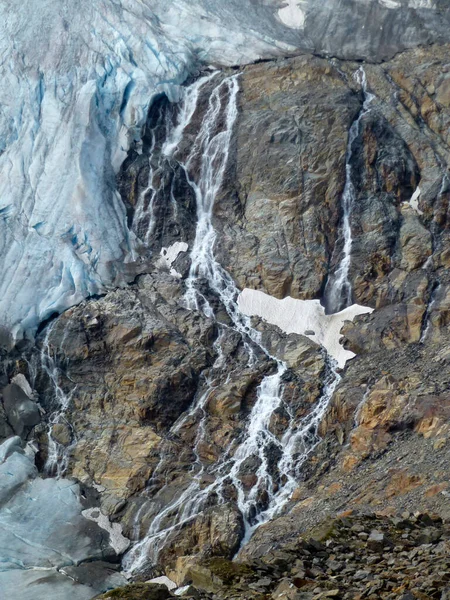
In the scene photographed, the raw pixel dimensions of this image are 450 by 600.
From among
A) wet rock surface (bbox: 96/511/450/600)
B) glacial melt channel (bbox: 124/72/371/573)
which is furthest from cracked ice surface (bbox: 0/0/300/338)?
wet rock surface (bbox: 96/511/450/600)

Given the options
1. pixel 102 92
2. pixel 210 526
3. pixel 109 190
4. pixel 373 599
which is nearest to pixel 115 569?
pixel 210 526

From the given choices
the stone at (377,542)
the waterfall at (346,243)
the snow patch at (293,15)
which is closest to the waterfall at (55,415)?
the waterfall at (346,243)

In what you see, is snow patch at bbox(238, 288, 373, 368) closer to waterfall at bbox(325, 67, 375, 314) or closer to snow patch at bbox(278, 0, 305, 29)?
waterfall at bbox(325, 67, 375, 314)

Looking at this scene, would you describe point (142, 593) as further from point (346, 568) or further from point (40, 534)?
point (40, 534)

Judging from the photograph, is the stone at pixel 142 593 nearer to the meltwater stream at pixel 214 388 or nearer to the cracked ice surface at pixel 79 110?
the meltwater stream at pixel 214 388

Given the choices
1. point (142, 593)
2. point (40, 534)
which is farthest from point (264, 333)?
point (142, 593)

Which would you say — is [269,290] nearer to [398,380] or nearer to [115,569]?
[398,380]

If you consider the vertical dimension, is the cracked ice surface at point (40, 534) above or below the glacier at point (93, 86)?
below
